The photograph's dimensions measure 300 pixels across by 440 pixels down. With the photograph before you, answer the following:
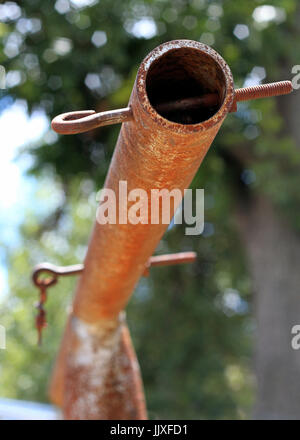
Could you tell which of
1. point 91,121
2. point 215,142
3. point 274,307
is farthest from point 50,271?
point 274,307

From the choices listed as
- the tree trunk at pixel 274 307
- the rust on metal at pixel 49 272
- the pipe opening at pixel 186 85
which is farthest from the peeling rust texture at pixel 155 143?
the tree trunk at pixel 274 307

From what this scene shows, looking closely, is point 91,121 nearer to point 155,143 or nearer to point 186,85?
point 155,143

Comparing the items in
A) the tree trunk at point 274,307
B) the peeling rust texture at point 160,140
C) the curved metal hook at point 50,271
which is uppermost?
the tree trunk at point 274,307

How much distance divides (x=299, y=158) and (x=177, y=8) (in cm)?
206

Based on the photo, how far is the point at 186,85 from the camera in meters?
1.58

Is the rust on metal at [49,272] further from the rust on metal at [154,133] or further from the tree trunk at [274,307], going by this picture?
the tree trunk at [274,307]

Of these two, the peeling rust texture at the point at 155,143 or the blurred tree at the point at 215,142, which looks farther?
the blurred tree at the point at 215,142

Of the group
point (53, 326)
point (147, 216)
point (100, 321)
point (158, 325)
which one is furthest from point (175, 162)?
point (53, 326)

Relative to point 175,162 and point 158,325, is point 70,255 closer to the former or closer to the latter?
point 158,325

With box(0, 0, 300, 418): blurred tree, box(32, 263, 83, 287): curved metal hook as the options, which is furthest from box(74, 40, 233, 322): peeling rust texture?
box(0, 0, 300, 418): blurred tree

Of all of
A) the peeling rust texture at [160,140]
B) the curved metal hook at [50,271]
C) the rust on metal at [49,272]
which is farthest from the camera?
the rust on metal at [49,272]

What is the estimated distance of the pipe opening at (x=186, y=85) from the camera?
1449 millimetres

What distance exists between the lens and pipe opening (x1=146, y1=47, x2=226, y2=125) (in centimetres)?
145

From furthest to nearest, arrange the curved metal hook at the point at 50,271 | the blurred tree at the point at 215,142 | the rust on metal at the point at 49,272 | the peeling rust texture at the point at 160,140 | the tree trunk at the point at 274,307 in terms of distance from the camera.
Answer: the tree trunk at the point at 274,307
the blurred tree at the point at 215,142
the rust on metal at the point at 49,272
the curved metal hook at the point at 50,271
the peeling rust texture at the point at 160,140
